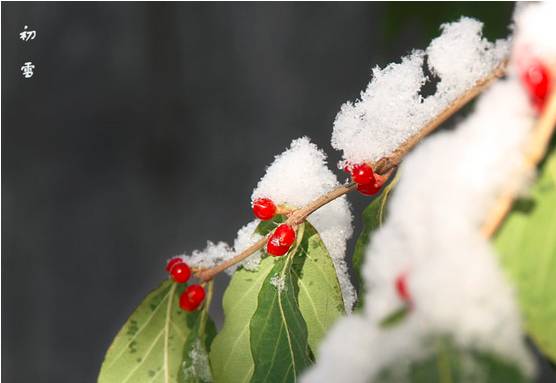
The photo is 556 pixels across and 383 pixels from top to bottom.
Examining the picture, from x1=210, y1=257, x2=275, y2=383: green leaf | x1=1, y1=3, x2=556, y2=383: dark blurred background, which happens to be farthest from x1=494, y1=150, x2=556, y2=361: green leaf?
x1=1, y1=3, x2=556, y2=383: dark blurred background

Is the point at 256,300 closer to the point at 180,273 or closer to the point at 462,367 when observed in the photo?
the point at 180,273

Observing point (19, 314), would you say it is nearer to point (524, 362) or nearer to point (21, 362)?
point (21, 362)

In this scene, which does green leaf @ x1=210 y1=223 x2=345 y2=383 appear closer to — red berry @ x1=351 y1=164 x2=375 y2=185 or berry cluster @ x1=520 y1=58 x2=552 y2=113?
red berry @ x1=351 y1=164 x2=375 y2=185

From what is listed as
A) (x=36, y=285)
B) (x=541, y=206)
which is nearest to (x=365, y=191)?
(x=541, y=206)

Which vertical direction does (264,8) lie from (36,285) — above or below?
above

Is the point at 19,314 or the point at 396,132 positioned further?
the point at 19,314

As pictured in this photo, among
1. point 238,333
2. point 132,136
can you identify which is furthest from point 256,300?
point 132,136
